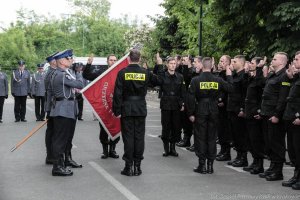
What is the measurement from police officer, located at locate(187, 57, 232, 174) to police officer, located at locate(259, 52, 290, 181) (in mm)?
933

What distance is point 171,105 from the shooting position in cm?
1228

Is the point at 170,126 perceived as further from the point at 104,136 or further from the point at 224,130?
the point at 104,136

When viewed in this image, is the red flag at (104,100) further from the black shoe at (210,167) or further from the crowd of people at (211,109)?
the black shoe at (210,167)

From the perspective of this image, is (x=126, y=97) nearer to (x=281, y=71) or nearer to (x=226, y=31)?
(x=281, y=71)

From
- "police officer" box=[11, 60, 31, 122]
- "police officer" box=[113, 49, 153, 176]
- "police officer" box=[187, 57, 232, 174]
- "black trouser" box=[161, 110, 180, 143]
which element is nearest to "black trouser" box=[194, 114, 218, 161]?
"police officer" box=[187, 57, 232, 174]

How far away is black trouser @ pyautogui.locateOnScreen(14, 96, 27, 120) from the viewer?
20.9m

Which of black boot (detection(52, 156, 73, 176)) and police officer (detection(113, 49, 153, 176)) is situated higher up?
police officer (detection(113, 49, 153, 176))

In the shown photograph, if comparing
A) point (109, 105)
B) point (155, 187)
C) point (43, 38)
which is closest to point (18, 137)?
point (109, 105)

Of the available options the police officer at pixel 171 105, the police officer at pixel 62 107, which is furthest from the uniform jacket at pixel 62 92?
the police officer at pixel 171 105

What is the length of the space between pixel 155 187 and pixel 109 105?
281 centimetres

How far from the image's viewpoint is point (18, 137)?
15.6m

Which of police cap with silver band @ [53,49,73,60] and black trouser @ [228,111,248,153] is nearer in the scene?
police cap with silver band @ [53,49,73,60]

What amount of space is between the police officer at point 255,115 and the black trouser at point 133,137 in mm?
1919

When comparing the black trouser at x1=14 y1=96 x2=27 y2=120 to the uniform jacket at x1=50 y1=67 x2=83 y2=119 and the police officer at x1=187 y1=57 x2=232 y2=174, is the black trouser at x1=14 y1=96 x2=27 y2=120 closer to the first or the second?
the uniform jacket at x1=50 y1=67 x2=83 y2=119
